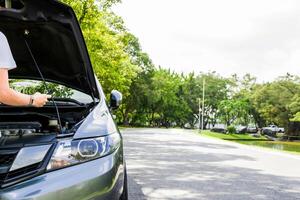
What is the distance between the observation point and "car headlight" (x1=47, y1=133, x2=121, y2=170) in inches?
92.7

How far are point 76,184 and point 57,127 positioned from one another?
57 centimetres

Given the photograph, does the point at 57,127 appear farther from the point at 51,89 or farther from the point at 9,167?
the point at 51,89

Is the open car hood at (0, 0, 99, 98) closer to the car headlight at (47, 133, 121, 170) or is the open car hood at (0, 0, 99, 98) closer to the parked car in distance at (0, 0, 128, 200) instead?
the parked car in distance at (0, 0, 128, 200)

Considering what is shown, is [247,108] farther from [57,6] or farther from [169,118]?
[57,6]

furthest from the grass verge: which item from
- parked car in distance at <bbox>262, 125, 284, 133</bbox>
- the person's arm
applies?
the person's arm

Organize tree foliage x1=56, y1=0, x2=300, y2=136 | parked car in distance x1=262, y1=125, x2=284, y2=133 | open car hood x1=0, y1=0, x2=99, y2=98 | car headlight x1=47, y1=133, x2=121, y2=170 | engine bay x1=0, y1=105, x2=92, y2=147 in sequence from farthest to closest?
1. parked car in distance x1=262, y1=125, x2=284, y2=133
2. tree foliage x1=56, y1=0, x2=300, y2=136
3. open car hood x1=0, y1=0, x2=99, y2=98
4. engine bay x1=0, y1=105, x2=92, y2=147
5. car headlight x1=47, y1=133, x2=121, y2=170

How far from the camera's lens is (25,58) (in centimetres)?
409

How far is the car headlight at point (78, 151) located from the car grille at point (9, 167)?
0.10 meters

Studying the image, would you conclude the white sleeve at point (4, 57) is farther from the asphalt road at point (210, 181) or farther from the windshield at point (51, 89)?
the asphalt road at point (210, 181)

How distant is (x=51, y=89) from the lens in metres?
4.25

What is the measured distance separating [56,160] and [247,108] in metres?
75.1

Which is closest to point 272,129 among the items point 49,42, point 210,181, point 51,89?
point 210,181

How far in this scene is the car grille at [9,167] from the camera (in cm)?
216

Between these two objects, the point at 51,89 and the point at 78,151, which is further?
the point at 51,89
